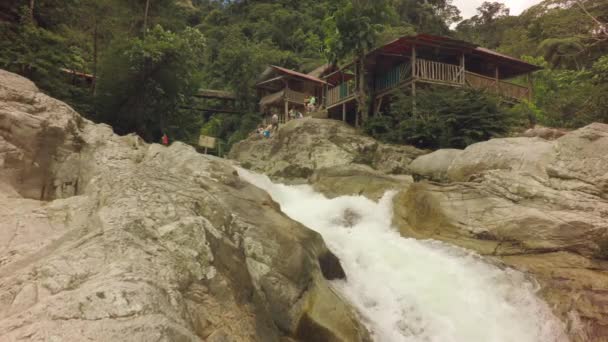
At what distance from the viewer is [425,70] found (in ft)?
64.6

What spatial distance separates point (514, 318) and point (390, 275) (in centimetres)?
217

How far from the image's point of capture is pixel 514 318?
21.2 ft

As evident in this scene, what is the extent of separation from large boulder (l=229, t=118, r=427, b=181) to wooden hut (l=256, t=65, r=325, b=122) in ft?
42.2

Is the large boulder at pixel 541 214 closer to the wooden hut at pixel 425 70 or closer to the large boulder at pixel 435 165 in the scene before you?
the large boulder at pixel 435 165

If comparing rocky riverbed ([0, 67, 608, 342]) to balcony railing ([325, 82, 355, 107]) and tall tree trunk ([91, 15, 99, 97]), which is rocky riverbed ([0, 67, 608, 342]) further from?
tall tree trunk ([91, 15, 99, 97])

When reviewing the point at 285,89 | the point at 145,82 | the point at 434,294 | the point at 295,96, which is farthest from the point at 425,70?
the point at 295,96

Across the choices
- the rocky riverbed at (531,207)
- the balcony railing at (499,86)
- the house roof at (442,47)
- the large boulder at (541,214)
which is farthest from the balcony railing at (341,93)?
the large boulder at (541,214)

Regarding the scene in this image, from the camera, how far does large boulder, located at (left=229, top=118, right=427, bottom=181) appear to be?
16.8 metres

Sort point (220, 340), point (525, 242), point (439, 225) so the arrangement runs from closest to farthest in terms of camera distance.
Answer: point (220, 340)
point (525, 242)
point (439, 225)

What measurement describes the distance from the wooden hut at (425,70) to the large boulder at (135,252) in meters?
15.3

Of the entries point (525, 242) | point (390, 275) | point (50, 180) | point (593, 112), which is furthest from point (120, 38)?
point (593, 112)

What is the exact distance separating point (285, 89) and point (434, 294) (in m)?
28.8

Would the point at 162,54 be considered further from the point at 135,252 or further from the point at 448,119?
the point at 135,252

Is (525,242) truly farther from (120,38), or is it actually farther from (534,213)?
(120,38)
